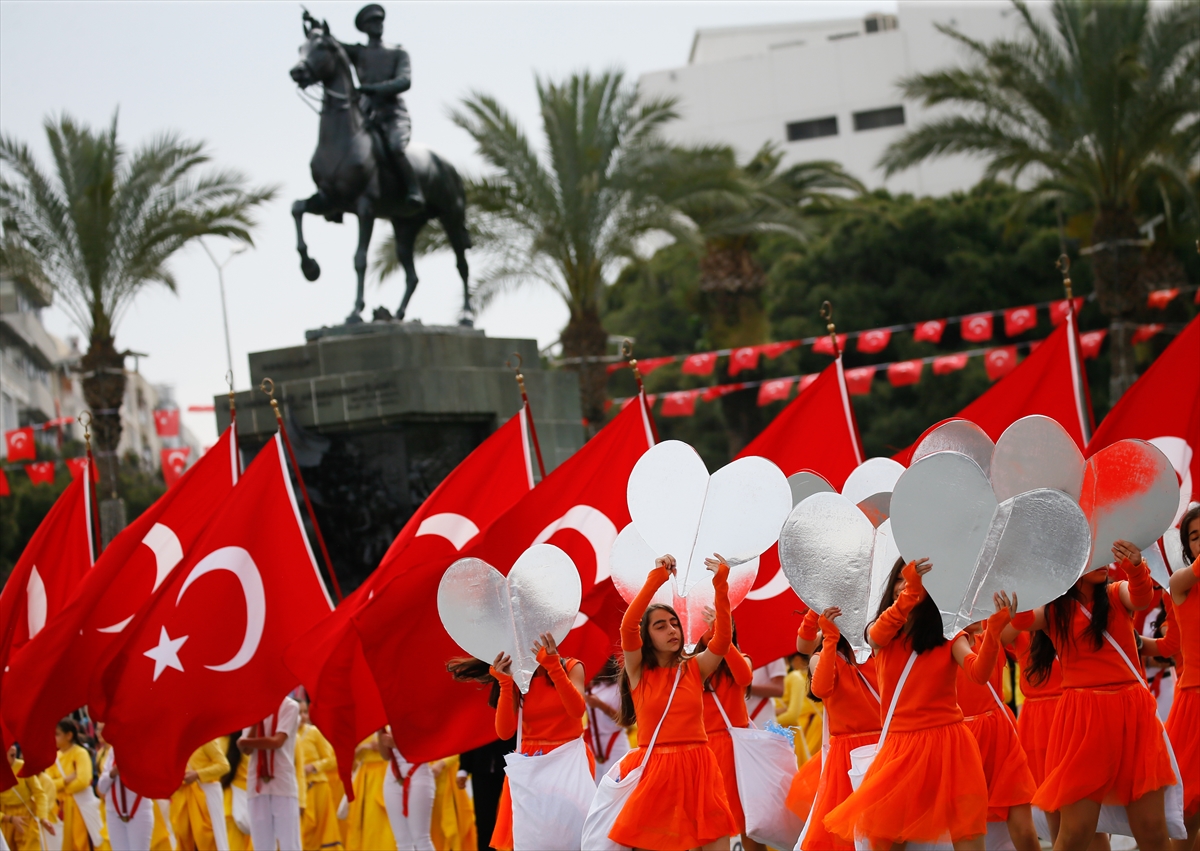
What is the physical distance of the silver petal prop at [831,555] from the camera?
590 cm

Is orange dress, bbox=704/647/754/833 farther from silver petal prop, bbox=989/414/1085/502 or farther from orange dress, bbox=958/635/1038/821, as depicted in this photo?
silver petal prop, bbox=989/414/1085/502

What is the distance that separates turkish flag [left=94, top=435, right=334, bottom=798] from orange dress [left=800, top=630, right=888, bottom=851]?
3226mm


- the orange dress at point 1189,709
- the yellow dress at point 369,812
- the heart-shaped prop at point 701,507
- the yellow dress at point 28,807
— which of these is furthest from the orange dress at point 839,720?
the yellow dress at point 28,807

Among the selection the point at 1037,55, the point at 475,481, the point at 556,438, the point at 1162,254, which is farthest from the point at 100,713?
the point at 1162,254

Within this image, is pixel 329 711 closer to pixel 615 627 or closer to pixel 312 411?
pixel 615 627

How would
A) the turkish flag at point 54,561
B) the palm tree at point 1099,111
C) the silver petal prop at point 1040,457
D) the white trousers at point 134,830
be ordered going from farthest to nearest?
the palm tree at point 1099,111, the white trousers at point 134,830, the turkish flag at point 54,561, the silver petal prop at point 1040,457

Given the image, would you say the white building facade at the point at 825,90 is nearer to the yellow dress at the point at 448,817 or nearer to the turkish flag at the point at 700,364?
the turkish flag at the point at 700,364

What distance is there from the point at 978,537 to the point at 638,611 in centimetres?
180

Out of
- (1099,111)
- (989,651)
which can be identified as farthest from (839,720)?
(1099,111)

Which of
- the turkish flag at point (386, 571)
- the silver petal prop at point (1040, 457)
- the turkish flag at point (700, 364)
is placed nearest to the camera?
the silver petal prop at point (1040, 457)

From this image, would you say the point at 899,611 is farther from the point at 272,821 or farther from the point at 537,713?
the point at 272,821

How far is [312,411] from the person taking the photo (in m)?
12.3

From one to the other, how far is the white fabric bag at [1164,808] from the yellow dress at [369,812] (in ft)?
17.9

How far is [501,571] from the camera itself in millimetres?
8469
